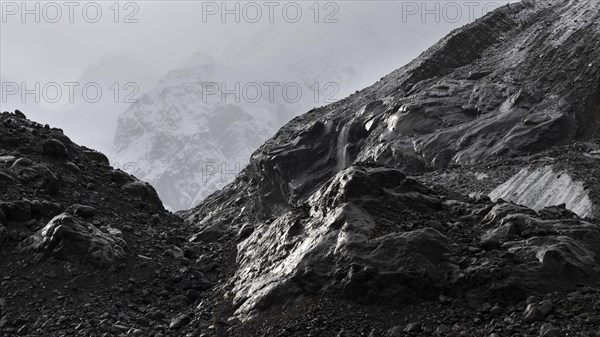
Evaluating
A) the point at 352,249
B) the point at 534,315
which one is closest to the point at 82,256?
the point at 352,249

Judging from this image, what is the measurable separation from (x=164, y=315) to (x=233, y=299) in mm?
1963

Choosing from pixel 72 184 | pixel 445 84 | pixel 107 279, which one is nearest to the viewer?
pixel 107 279

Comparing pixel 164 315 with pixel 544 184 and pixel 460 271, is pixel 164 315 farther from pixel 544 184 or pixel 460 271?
pixel 544 184

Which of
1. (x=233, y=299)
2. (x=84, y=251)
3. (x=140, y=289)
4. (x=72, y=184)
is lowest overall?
(x=233, y=299)

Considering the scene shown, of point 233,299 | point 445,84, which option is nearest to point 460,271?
point 233,299

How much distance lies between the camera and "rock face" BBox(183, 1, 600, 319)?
16922 mm

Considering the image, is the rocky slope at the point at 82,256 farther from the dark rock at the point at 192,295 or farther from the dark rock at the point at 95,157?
the dark rock at the point at 95,157

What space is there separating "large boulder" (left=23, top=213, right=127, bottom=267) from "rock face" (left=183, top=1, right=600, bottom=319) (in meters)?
4.09

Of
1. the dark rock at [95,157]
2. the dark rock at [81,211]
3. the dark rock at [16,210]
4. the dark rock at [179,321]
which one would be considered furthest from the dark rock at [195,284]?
the dark rock at [95,157]

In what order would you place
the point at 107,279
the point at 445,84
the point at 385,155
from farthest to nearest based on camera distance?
the point at 445,84 → the point at 385,155 → the point at 107,279

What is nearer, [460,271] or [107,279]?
[460,271]

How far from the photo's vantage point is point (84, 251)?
67.9ft

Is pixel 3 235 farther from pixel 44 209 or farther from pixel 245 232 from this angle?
pixel 245 232

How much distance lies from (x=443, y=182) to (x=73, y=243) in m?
18.8
